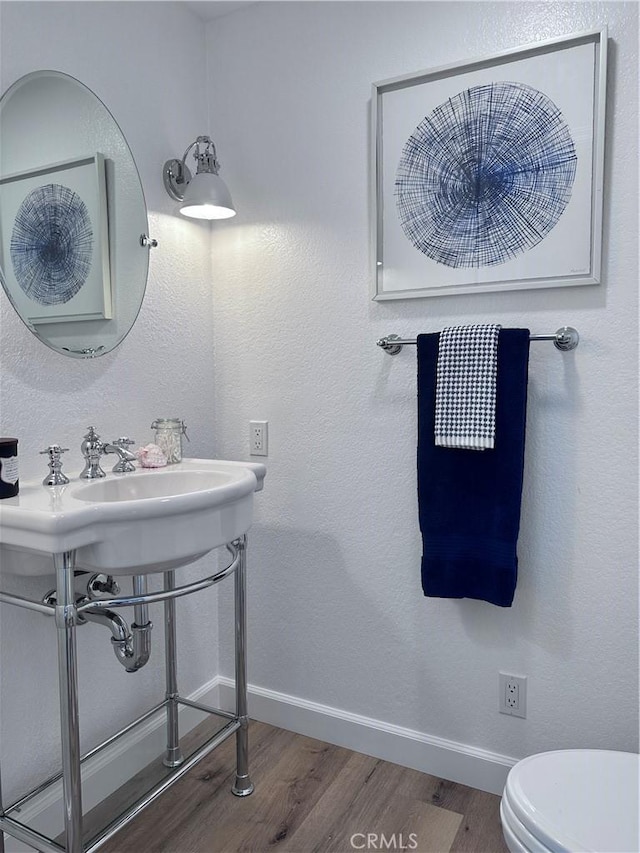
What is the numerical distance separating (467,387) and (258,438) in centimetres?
69

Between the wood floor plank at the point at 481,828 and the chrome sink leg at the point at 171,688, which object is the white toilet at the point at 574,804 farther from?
the chrome sink leg at the point at 171,688

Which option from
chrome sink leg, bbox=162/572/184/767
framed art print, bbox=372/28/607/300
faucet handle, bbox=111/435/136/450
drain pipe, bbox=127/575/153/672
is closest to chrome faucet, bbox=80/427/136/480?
faucet handle, bbox=111/435/136/450

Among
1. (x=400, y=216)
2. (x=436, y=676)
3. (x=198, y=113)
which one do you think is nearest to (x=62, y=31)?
(x=198, y=113)

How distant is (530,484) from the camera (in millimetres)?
1518

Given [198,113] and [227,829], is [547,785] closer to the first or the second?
[227,829]

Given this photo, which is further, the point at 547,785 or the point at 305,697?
the point at 305,697

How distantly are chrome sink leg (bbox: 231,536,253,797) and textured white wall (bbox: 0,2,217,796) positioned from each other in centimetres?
31

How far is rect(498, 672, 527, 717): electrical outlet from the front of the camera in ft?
5.08

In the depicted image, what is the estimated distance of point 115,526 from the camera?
3.65 feet

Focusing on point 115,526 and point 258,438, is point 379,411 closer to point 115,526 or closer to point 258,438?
point 258,438

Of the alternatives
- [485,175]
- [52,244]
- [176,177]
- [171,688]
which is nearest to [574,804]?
[171,688]

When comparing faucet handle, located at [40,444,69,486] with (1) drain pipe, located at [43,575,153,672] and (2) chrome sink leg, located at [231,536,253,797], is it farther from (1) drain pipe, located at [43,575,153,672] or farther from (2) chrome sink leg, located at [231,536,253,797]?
(2) chrome sink leg, located at [231,536,253,797]

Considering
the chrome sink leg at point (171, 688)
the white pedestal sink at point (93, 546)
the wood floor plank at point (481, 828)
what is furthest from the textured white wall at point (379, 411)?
the white pedestal sink at point (93, 546)

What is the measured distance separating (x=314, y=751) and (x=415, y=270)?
1.38 meters
